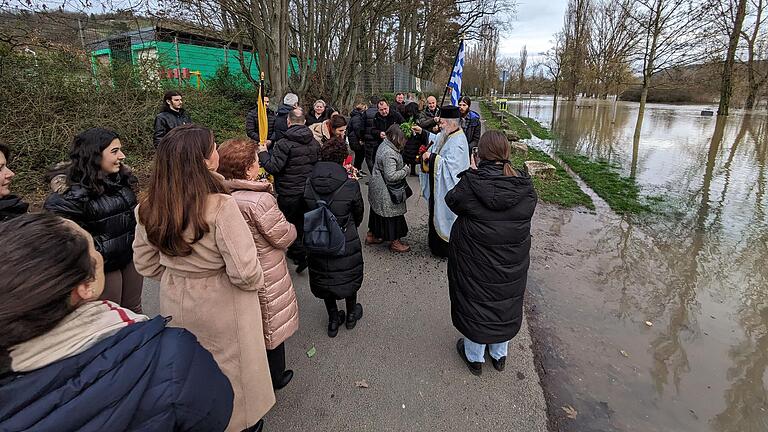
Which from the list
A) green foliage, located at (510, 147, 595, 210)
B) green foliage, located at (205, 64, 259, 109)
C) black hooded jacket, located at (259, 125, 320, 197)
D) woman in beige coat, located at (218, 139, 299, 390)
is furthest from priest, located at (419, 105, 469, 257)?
green foliage, located at (205, 64, 259, 109)

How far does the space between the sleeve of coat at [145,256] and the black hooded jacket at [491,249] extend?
1948 millimetres

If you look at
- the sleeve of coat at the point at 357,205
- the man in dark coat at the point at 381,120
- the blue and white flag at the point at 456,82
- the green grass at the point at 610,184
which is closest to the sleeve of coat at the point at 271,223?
the sleeve of coat at the point at 357,205

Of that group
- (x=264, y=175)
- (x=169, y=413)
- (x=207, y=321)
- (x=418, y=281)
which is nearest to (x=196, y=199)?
(x=207, y=321)

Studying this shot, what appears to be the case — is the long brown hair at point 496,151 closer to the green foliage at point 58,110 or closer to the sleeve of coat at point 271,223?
the sleeve of coat at point 271,223

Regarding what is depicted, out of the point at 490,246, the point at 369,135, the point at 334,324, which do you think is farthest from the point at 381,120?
the point at 490,246

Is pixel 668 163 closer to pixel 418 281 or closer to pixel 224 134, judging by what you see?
pixel 418 281

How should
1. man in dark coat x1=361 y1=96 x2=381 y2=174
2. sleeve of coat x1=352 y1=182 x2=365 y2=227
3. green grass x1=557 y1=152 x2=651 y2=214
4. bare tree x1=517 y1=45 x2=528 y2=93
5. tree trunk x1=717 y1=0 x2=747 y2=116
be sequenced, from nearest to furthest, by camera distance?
sleeve of coat x1=352 y1=182 x2=365 y2=227 → green grass x1=557 y1=152 x2=651 y2=214 → man in dark coat x1=361 y1=96 x2=381 y2=174 → tree trunk x1=717 y1=0 x2=747 y2=116 → bare tree x1=517 y1=45 x2=528 y2=93

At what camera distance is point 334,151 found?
Result: 3307mm

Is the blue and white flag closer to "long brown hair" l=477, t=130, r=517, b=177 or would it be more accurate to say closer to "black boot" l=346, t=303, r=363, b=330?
"long brown hair" l=477, t=130, r=517, b=177

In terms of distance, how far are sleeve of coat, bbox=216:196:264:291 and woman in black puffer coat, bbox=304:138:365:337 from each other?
4.27 ft

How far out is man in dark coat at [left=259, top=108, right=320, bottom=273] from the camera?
4316mm

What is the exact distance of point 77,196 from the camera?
7.93 ft

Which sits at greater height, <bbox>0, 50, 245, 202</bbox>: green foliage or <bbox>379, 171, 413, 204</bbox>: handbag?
<bbox>0, 50, 245, 202</bbox>: green foliage

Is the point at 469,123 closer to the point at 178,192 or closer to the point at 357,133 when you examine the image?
the point at 357,133
